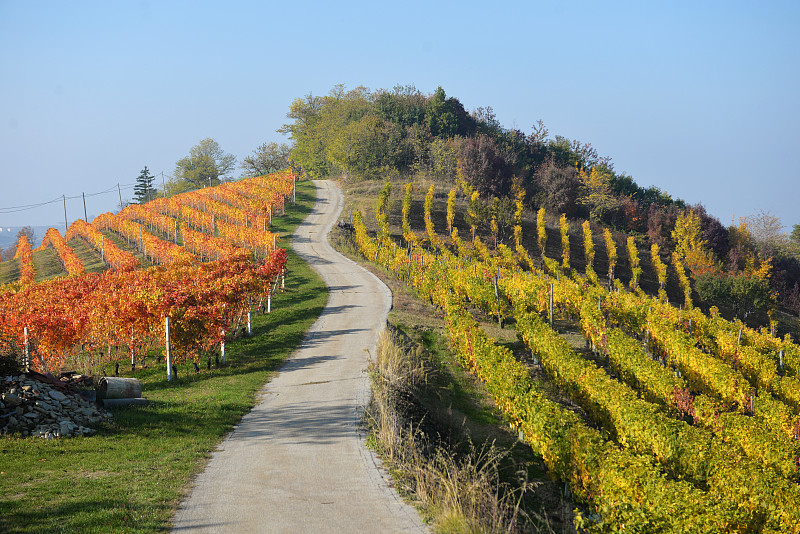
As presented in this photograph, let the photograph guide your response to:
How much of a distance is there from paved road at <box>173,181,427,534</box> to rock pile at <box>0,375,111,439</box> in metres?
3.27

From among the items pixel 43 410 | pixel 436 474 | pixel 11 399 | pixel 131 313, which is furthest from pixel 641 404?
pixel 131 313

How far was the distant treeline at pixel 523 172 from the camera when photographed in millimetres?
63094

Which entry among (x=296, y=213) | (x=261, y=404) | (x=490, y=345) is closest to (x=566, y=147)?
(x=296, y=213)

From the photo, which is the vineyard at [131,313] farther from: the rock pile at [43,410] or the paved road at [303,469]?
the rock pile at [43,410]

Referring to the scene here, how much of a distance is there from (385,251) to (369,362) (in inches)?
915

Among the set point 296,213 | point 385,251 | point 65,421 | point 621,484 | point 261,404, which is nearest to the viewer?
point 621,484

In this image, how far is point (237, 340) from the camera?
2306 cm

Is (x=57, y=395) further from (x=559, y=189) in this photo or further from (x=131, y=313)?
(x=559, y=189)

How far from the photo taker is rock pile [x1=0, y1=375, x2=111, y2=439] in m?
11.6

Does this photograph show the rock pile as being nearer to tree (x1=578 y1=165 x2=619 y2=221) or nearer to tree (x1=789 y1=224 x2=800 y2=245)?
tree (x1=578 y1=165 x2=619 y2=221)

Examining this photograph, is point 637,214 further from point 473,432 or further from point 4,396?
point 4,396

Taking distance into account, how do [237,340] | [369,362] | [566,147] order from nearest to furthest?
[369,362]
[237,340]
[566,147]

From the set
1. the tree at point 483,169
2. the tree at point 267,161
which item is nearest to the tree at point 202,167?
the tree at point 267,161

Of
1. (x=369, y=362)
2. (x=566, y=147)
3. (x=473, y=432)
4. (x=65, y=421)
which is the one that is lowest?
(x=473, y=432)
